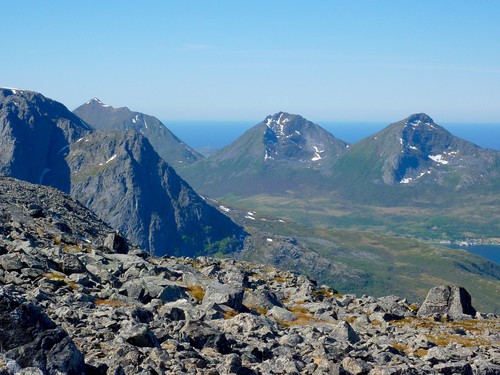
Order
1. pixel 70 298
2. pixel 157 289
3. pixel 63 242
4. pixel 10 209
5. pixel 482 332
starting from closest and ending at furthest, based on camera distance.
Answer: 1. pixel 70 298
2. pixel 157 289
3. pixel 482 332
4. pixel 63 242
5. pixel 10 209

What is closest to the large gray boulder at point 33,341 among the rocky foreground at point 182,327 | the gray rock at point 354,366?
the rocky foreground at point 182,327

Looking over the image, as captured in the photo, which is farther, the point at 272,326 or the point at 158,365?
the point at 272,326

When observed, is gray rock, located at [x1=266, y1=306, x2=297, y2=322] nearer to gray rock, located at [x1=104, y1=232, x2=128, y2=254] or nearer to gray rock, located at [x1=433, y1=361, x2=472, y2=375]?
gray rock, located at [x1=433, y1=361, x2=472, y2=375]

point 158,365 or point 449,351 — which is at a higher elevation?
point 158,365

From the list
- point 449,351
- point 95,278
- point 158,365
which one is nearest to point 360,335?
point 449,351

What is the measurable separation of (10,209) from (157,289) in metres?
36.7

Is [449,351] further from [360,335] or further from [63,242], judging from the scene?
[63,242]

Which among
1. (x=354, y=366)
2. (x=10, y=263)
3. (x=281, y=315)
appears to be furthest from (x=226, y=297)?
(x=354, y=366)

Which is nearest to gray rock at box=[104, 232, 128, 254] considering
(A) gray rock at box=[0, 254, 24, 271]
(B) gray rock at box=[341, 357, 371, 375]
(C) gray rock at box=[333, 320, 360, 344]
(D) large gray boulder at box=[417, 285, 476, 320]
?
(A) gray rock at box=[0, 254, 24, 271]

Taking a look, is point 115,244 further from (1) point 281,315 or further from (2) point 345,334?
(2) point 345,334

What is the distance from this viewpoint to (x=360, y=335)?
4950 cm

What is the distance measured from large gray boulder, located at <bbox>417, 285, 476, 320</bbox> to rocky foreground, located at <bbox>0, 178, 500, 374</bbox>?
50cm

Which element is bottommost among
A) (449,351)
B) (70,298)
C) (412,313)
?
(412,313)

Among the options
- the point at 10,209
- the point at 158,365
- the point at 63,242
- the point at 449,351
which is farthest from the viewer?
the point at 10,209
